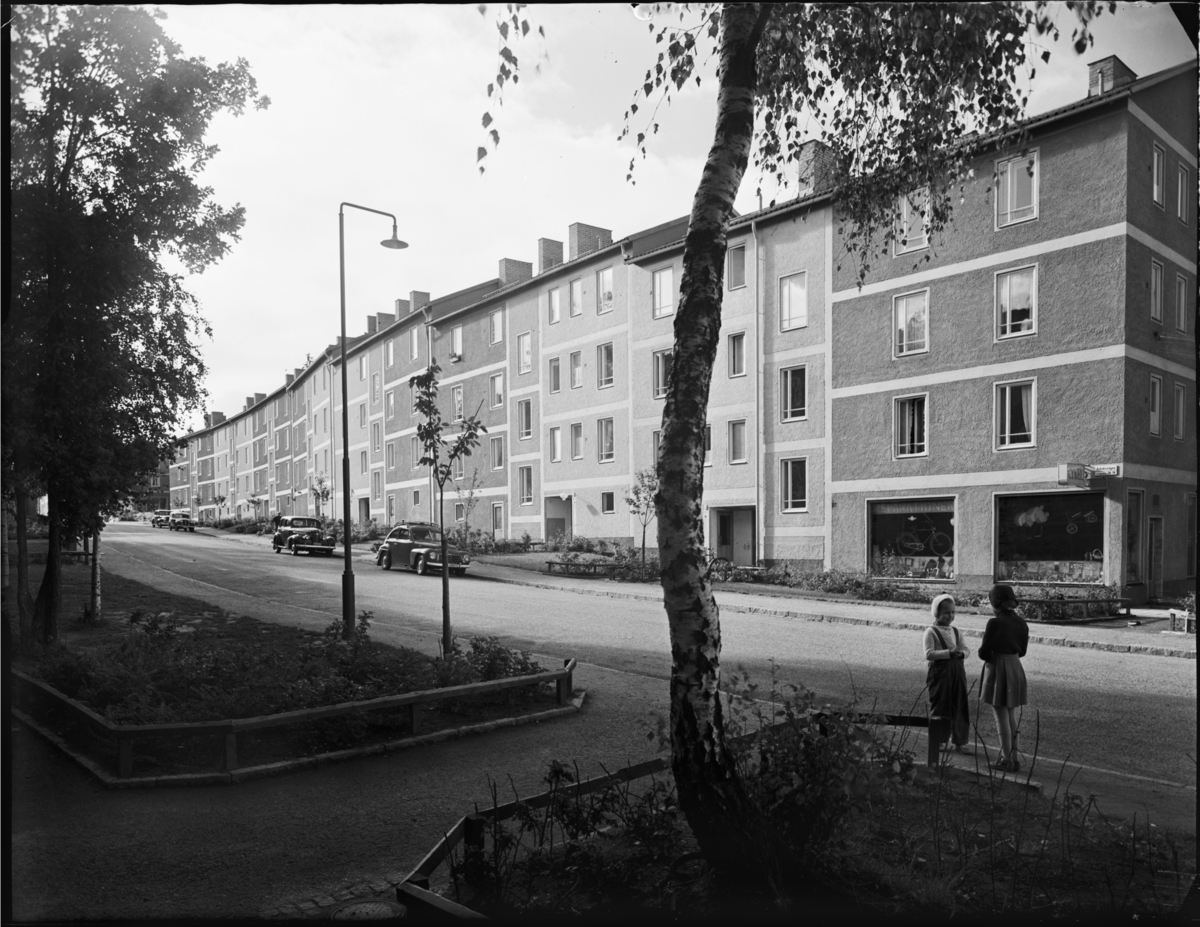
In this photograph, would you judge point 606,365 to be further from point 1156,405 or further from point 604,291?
point 1156,405

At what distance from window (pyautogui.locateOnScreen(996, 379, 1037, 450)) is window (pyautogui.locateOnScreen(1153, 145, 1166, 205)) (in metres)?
1.41

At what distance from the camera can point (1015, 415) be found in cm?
597

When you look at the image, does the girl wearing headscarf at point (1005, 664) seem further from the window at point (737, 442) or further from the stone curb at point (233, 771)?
the stone curb at point (233, 771)

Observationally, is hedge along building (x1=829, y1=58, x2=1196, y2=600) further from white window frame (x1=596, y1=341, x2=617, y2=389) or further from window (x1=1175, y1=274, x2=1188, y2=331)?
white window frame (x1=596, y1=341, x2=617, y2=389)

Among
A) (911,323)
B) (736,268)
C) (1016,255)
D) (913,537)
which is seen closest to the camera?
(1016,255)

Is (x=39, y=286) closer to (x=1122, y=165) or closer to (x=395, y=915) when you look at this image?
(x=395, y=915)

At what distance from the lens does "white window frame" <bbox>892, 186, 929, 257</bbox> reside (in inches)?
222

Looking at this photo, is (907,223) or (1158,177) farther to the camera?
(907,223)

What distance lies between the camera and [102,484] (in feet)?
27.2

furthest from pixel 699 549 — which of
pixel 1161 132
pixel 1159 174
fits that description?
pixel 1159 174

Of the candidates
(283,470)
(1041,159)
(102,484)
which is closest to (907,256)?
(1041,159)

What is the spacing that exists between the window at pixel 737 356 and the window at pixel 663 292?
635 millimetres

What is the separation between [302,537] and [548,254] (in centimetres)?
371

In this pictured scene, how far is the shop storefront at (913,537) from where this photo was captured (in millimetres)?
6223
